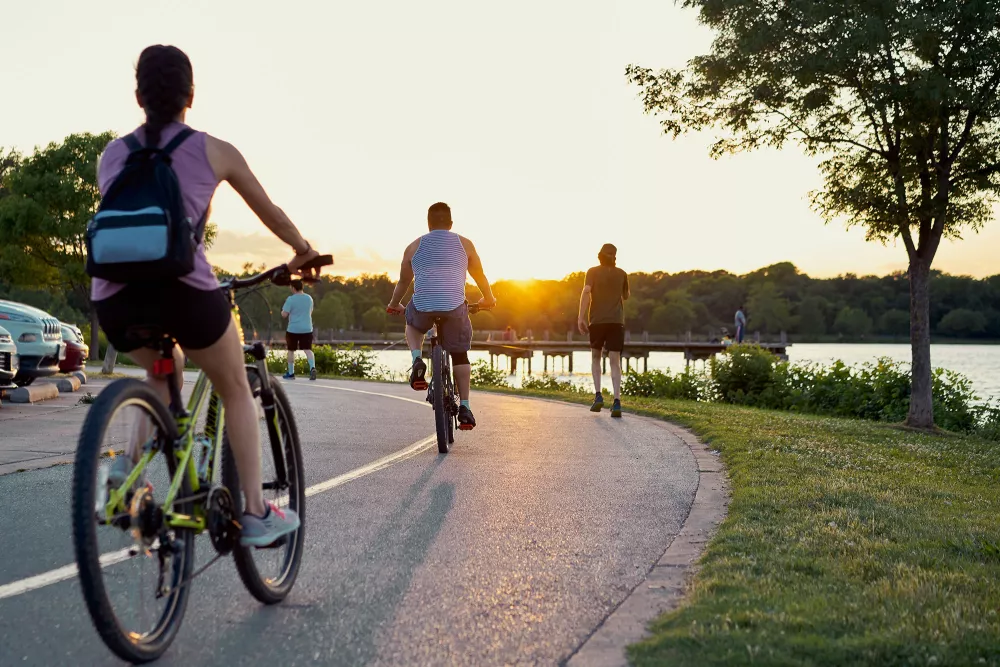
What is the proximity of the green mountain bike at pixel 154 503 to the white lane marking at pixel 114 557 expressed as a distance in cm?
1

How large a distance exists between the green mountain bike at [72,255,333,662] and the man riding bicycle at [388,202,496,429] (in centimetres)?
460

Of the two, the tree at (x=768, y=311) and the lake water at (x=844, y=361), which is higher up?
the tree at (x=768, y=311)

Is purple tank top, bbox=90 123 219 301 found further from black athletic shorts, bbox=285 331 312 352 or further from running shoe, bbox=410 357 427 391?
black athletic shorts, bbox=285 331 312 352

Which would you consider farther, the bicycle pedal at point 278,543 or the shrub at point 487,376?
the shrub at point 487,376

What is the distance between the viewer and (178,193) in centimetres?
290

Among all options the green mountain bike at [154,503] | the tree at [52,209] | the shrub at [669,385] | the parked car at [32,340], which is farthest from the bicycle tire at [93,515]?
the tree at [52,209]

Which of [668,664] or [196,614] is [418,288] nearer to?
[196,614]

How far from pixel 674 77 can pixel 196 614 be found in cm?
1195

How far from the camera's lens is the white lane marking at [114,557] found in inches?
113

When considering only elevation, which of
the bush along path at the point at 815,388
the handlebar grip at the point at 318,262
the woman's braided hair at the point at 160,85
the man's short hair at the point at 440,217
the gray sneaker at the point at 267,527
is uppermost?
the man's short hair at the point at 440,217

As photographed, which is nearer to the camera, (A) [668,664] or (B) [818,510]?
(A) [668,664]

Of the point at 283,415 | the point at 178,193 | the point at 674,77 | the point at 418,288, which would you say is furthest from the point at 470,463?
the point at 674,77

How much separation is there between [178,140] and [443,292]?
5231mm

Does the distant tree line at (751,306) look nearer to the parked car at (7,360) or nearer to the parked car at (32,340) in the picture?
the parked car at (32,340)
